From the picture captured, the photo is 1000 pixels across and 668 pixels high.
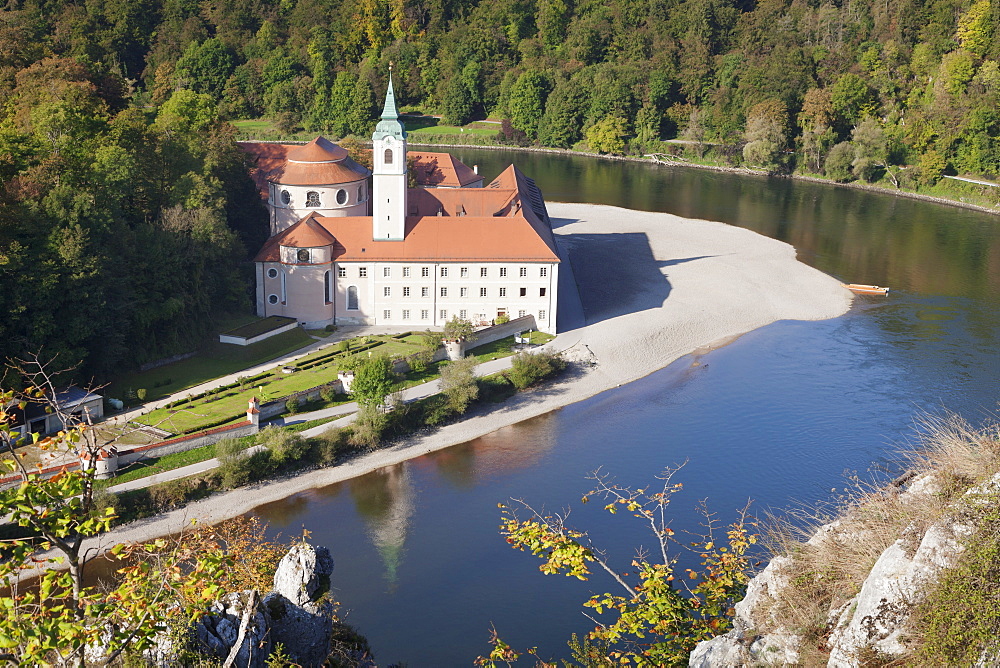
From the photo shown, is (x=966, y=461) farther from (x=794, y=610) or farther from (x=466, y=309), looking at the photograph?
(x=466, y=309)

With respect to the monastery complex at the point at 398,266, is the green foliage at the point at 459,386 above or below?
below

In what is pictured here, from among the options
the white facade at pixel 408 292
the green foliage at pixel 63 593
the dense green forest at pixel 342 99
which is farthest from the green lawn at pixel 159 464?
the green foliage at pixel 63 593

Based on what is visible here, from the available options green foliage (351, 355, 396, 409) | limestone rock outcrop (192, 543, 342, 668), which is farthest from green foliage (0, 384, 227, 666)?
green foliage (351, 355, 396, 409)

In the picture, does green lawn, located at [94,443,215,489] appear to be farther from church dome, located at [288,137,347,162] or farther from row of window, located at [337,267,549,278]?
church dome, located at [288,137,347,162]

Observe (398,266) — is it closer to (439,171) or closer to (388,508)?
(388,508)

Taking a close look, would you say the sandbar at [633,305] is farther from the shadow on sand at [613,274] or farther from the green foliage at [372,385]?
the green foliage at [372,385]
